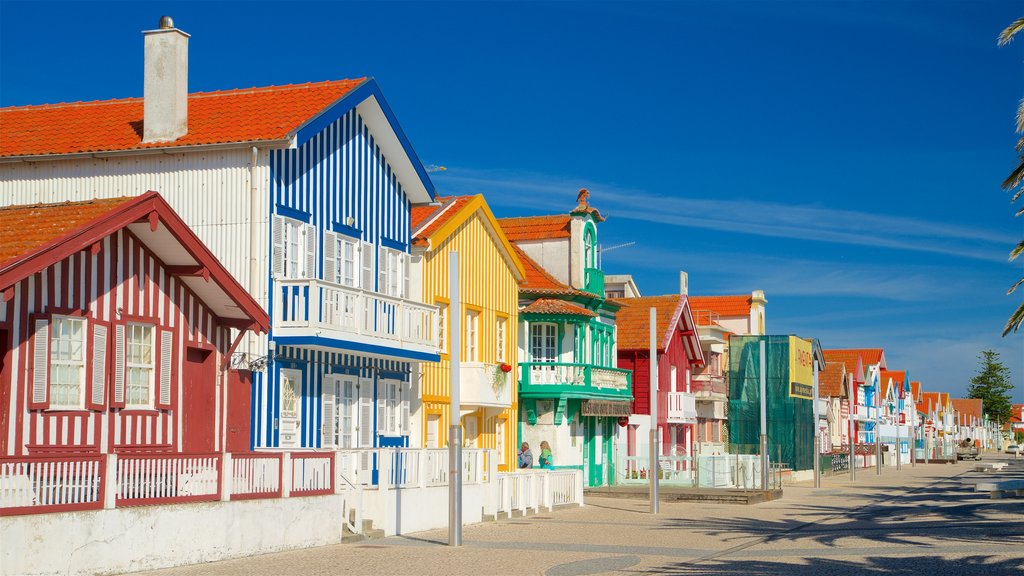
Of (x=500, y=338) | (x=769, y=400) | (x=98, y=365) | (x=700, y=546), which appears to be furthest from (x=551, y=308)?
(x=769, y=400)

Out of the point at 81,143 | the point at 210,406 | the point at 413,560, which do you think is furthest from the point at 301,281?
the point at 413,560

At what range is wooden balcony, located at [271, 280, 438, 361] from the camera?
23.7 m

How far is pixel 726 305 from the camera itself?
69562mm

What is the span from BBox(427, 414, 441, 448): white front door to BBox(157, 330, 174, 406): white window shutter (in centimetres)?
1175

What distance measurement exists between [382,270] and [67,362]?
36.6 ft

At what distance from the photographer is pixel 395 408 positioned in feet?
94.7

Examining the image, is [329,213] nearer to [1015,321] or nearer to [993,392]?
[1015,321]

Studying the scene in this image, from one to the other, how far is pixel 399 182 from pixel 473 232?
433cm

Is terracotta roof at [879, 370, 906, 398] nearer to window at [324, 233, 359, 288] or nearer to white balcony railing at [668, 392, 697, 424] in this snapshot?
white balcony railing at [668, 392, 697, 424]

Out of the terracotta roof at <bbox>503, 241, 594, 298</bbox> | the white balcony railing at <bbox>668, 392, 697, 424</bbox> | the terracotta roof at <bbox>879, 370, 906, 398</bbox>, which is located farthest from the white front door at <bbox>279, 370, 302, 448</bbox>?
the terracotta roof at <bbox>879, 370, 906, 398</bbox>

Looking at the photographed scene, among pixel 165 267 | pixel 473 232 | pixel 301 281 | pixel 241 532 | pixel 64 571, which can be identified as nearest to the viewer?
pixel 64 571

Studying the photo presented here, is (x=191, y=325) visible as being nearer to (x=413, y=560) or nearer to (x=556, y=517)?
(x=413, y=560)

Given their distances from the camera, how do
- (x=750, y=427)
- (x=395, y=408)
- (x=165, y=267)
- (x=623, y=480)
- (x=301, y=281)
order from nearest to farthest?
(x=165, y=267) → (x=301, y=281) → (x=395, y=408) → (x=623, y=480) → (x=750, y=427)

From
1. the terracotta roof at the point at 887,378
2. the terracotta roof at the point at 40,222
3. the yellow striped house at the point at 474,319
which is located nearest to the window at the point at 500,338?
the yellow striped house at the point at 474,319
